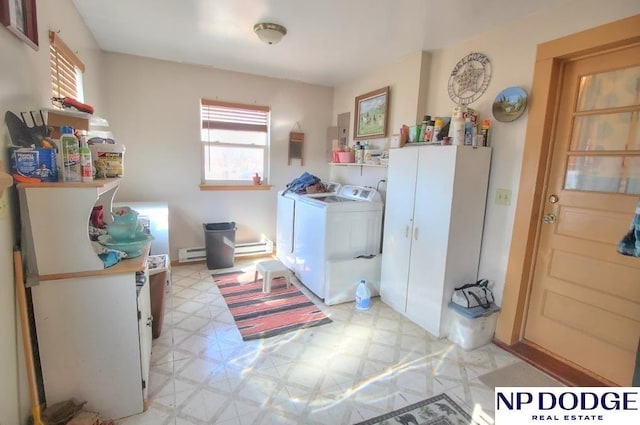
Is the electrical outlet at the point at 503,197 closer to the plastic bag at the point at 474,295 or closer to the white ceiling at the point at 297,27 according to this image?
the plastic bag at the point at 474,295

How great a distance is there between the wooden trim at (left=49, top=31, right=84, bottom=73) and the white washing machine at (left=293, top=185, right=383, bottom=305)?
2076 millimetres

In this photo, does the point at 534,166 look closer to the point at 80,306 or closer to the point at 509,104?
the point at 509,104

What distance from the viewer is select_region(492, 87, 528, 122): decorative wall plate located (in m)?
2.11

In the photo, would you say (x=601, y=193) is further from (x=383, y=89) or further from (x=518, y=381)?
(x=383, y=89)

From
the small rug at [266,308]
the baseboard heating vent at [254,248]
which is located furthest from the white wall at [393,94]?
the small rug at [266,308]

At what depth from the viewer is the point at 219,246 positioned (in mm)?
3623

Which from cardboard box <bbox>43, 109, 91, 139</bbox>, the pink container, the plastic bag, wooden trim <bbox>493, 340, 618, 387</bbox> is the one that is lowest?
wooden trim <bbox>493, 340, 618, 387</bbox>

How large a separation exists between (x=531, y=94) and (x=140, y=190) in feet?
12.2

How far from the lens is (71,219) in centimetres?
137

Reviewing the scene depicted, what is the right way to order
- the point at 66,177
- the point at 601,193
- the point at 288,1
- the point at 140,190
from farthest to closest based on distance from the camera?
1. the point at 140,190
2. the point at 288,1
3. the point at 601,193
4. the point at 66,177

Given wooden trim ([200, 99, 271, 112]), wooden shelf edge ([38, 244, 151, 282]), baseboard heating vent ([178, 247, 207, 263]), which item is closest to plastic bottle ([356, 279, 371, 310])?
wooden shelf edge ([38, 244, 151, 282])

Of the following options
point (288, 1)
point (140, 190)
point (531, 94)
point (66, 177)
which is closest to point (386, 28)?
point (288, 1)

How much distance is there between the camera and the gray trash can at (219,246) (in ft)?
11.8

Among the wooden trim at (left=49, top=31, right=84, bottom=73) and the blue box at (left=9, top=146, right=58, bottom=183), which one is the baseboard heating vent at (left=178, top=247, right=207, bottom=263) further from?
the blue box at (left=9, top=146, right=58, bottom=183)
